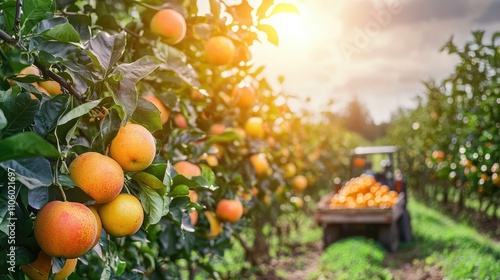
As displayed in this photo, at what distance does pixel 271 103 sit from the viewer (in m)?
3.50

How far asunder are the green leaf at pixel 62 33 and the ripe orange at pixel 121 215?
363 millimetres

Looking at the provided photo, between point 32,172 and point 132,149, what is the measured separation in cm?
21

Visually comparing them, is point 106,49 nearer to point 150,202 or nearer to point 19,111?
point 19,111

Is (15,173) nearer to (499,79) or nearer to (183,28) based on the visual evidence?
(183,28)

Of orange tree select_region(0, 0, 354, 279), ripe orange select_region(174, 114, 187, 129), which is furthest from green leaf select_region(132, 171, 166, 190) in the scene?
ripe orange select_region(174, 114, 187, 129)

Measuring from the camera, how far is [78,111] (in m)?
1.08

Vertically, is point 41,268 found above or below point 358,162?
above

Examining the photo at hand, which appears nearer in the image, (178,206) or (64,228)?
(64,228)

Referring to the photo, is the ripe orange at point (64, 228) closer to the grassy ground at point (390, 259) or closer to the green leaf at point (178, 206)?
the green leaf at point (178, 206)

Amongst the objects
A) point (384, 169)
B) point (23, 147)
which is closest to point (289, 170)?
point (23, 147)

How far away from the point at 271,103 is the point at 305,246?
477 cm

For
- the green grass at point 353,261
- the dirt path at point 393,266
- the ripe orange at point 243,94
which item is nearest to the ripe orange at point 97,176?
the ripe orange at point 243,94

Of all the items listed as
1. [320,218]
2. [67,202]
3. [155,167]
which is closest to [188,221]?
[155,167]

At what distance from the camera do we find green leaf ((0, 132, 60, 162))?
80cm
